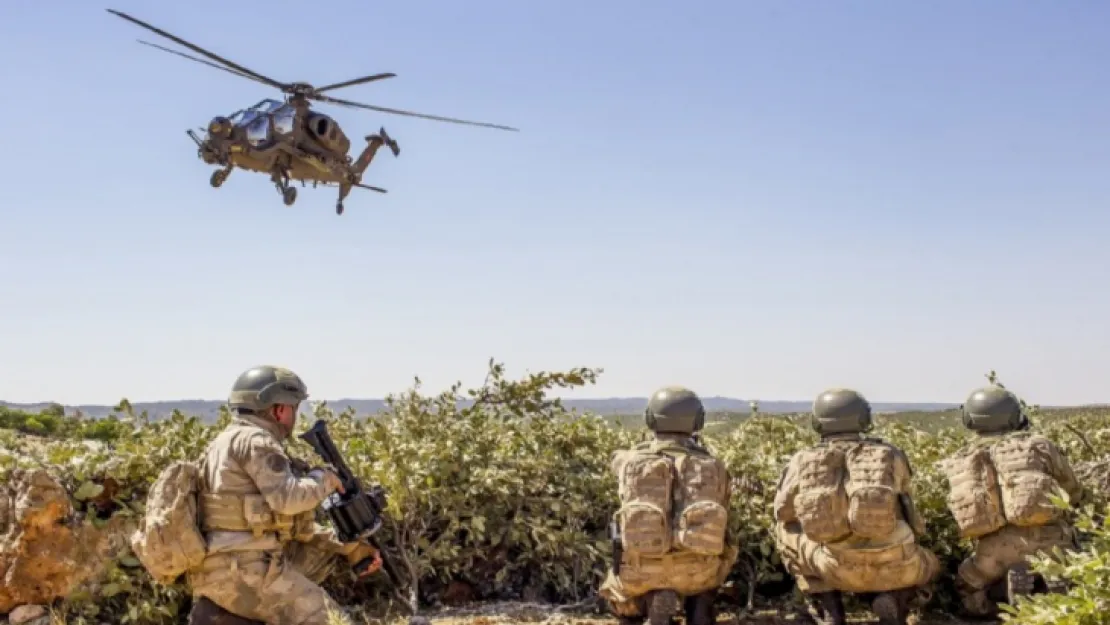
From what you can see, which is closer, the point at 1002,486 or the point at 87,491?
the point at 1002,486

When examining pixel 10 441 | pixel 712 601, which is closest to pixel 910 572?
pixel 712 601

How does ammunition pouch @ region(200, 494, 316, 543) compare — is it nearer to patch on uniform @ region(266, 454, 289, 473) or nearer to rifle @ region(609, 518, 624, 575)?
patch on uniform @ region(266, 454, 289, 473)

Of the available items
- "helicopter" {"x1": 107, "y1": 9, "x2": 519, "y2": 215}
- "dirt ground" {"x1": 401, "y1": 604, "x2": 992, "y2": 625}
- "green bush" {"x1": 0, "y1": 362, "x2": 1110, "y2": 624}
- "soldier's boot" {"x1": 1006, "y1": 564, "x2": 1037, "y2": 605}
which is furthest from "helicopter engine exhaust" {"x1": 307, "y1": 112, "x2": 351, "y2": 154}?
"soldier's boot" {"x1": 1006, "y1": 564, "x2": 1037, "y2": 605}

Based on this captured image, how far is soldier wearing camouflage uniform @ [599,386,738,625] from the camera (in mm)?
7414

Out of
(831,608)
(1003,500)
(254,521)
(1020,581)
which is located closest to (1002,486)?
(1003,500)

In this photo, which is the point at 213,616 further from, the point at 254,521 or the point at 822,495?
the point at 822,495

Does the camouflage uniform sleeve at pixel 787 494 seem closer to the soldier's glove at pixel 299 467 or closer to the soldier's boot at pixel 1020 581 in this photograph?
the soldier's boot at pixel 1020 581

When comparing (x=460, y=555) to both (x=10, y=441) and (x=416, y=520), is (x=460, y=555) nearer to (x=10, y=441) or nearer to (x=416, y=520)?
(x=416, y=520)

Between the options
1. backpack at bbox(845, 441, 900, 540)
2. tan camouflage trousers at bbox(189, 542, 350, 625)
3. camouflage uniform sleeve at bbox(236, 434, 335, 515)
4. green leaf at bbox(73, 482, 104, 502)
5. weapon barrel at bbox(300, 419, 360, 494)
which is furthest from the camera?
Result: green leaf at bbox(73, 482, 104, 502)

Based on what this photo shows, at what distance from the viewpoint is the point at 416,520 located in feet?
27.9

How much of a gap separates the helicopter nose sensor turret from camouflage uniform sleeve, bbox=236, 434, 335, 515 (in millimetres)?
9592

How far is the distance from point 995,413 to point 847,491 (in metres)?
1.44

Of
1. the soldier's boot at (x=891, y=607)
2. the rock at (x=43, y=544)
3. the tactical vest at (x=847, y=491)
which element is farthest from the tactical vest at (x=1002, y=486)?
the rock at (x=43, y=544)

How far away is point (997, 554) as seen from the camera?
7820mm
